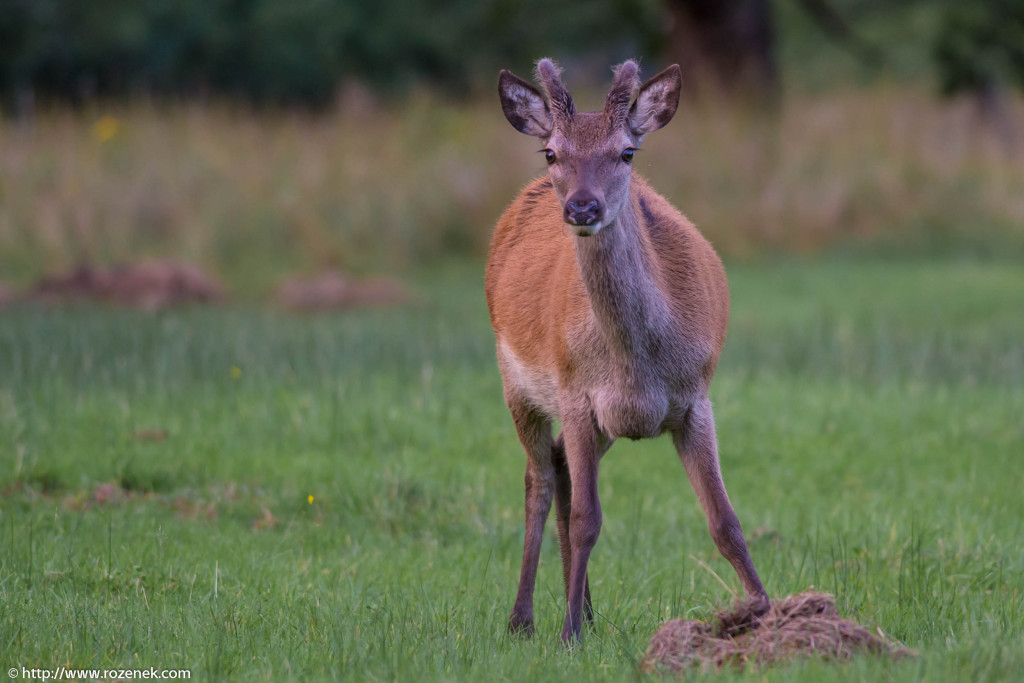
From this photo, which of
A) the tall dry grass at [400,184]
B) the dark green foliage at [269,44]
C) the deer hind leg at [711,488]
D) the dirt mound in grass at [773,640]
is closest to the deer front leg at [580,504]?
the deer hind leg at [711,488]

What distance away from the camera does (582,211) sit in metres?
4.91

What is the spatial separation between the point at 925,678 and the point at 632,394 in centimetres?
159

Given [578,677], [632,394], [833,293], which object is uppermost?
[632,394]

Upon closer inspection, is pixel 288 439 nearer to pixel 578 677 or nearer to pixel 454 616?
pixel 454 616

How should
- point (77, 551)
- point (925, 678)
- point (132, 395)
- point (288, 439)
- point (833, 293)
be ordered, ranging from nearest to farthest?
point (925, 678)
point (77, 551)
point (288, 439)
point (132, 395)
point (833, 293)

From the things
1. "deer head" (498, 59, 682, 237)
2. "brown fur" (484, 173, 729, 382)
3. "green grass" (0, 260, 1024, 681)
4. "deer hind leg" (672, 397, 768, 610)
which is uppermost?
"deer head" (498, 59, 682, 237)

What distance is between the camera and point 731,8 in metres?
21.2

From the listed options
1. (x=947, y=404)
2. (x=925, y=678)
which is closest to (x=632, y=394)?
(x=925, y=678)

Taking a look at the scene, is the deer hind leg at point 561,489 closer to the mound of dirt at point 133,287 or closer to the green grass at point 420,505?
the green grass at point 420,505

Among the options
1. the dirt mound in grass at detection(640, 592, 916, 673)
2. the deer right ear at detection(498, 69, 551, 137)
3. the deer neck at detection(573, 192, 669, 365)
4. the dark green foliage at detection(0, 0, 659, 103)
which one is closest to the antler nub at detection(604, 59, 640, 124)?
the deer right ear at detection(498, 69, 551, 137)

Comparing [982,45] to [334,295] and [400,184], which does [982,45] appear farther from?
[334,295]

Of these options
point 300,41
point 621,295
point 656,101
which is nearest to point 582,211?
point 621,295

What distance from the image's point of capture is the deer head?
5027mm

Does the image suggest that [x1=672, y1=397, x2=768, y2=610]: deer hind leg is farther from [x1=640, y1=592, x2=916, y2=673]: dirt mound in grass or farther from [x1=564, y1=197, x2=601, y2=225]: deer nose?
[x1=564, y1=197, x2=601, y2=225]: deer nose
